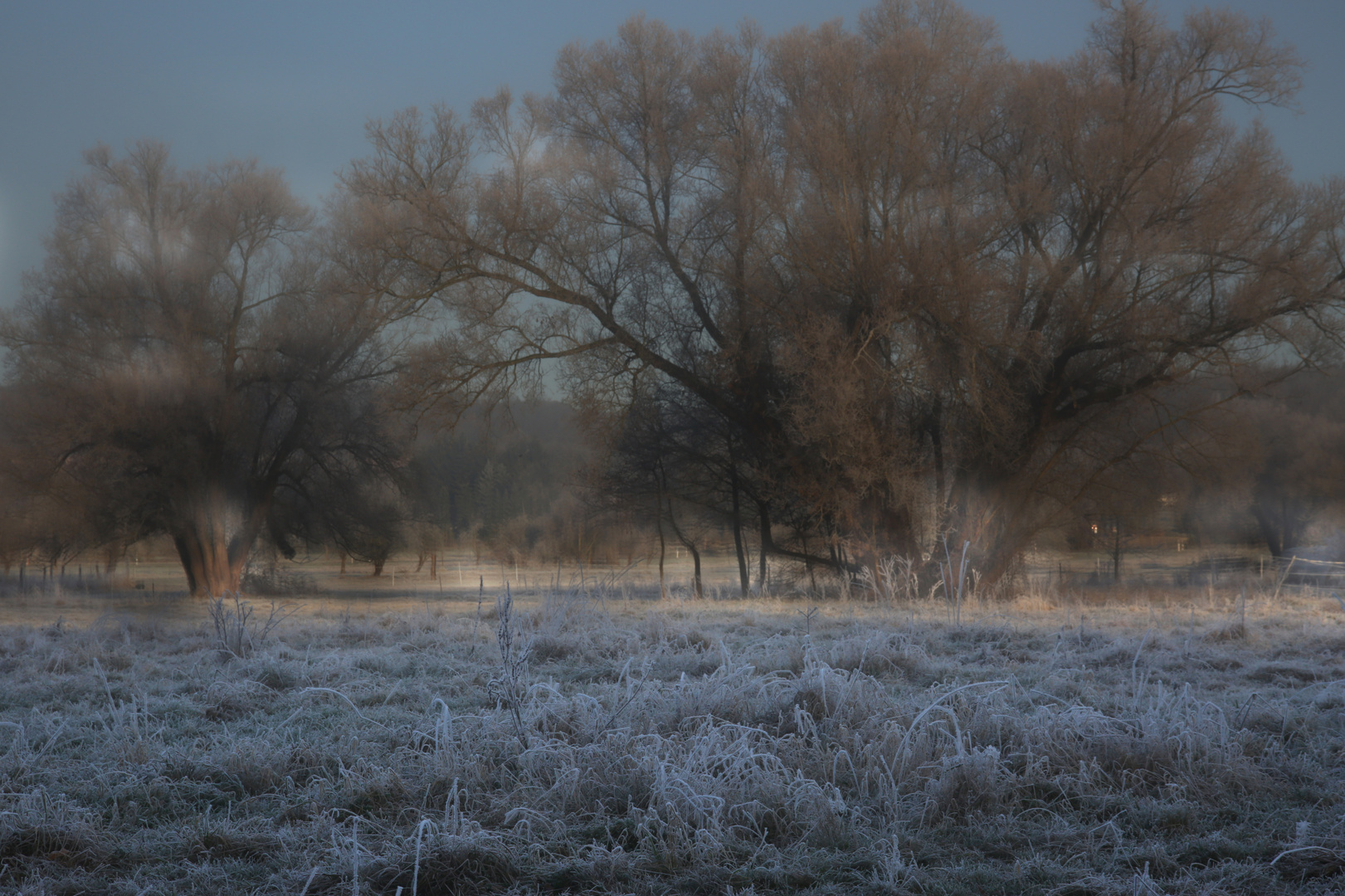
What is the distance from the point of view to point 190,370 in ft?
60.4

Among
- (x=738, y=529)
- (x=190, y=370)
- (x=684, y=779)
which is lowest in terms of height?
(x=684, y=779)

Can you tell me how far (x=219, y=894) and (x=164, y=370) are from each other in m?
18.5

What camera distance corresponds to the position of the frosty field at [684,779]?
2619 mm

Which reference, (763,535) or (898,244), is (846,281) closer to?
(898,244)

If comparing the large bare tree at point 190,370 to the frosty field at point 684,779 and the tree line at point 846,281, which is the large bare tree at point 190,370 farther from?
the frosty field at point 684,779

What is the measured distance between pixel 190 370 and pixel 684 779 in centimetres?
1858

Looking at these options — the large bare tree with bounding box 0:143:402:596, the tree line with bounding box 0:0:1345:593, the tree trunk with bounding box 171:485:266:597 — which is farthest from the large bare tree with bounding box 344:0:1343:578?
the tree trunk with bounding box 171:485:266:597

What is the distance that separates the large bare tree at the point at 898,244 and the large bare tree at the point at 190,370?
3.93 metres

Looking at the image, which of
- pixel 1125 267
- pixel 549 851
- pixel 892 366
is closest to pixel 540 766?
pixel 549 851

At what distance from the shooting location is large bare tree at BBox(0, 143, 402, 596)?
690 inches

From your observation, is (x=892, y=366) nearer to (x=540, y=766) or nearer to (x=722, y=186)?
(x=722, y=186)

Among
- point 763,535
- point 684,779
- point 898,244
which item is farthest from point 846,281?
point 684,779

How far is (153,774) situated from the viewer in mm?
3387

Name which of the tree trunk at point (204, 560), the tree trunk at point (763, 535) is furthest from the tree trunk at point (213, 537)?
the tree trunk at point (763, 535)
